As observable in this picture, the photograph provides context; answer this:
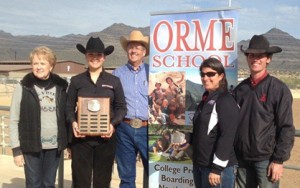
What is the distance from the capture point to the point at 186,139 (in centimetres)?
418

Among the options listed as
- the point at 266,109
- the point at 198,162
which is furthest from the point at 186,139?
the point at 266,109

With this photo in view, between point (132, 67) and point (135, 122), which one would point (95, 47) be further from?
point (135, 122)

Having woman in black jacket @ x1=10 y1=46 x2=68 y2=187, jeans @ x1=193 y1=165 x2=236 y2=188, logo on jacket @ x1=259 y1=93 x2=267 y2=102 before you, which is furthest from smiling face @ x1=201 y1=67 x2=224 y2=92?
woman in black jacket @ x1=10 y1=46 x2=68 y2=187

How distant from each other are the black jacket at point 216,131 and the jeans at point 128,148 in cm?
90

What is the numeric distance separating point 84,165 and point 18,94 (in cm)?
86

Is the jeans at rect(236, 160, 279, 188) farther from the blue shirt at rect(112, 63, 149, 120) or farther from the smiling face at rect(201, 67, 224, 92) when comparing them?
the blue shirt at rect(112, 63, 149, 120)

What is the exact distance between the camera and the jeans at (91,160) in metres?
3.86

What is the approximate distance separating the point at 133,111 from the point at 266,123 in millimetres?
1378

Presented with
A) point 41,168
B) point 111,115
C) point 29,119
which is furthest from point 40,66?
point 41,168

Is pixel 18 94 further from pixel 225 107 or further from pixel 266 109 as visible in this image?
pixel 266 109

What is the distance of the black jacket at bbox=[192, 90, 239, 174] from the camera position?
3.13m

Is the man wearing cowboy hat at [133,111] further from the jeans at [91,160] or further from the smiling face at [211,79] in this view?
the smiling face at [211,79]

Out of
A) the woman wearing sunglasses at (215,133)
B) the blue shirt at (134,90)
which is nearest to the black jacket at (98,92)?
the blue shirt at (134,90)

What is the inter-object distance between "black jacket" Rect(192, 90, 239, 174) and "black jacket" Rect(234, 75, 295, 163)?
0.17 meters
